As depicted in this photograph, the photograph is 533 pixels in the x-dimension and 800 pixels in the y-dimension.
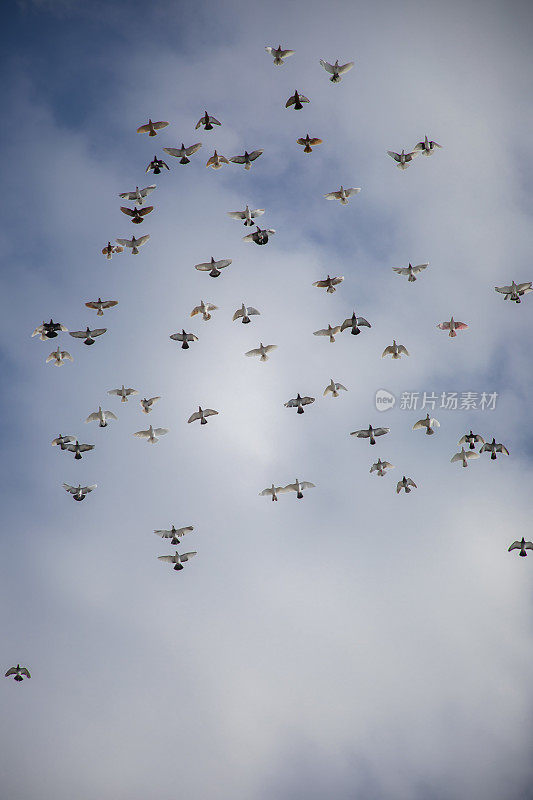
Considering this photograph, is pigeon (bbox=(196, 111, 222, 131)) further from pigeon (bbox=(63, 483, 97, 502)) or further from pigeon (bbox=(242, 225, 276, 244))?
pigeon (bbox=(63, 483, 97, 502))

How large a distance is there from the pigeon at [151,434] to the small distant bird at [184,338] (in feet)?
15.3

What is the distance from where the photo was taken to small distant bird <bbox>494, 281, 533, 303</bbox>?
144 ft

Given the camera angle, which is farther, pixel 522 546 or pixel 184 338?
pixel 522 546

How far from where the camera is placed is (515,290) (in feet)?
145

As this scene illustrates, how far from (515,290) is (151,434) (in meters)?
19.9

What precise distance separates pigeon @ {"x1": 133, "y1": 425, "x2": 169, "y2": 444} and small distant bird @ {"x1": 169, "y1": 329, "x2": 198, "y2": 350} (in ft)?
15.3

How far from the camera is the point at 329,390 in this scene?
4397cm

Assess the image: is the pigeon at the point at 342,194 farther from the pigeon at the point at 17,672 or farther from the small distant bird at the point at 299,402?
the pigeon at the point at 17,672

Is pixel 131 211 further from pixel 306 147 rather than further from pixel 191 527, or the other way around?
pixel 191 527

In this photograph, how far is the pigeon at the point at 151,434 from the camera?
44250 millimetres

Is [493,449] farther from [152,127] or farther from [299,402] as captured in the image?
[152,127]

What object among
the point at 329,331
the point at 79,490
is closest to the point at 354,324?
the point at 329,331

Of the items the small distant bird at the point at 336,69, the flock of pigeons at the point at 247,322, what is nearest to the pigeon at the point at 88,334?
the flock of pigeons at the point at 247,322

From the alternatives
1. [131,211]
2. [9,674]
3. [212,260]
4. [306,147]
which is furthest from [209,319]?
[9,674]
